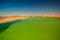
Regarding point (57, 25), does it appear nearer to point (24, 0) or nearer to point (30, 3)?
point (30, 3)

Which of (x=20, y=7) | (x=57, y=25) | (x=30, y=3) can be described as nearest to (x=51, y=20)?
(x=57, y=25)

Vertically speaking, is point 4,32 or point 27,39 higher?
point 4,32

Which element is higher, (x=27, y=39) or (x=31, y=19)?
(x=31, y=19)

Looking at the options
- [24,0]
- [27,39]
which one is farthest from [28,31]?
[24,0]

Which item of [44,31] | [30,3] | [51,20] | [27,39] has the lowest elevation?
[27,39]

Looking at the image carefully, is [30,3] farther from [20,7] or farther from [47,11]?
[47,11]

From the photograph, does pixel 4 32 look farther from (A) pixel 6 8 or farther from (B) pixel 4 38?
(A) pixel 6 8

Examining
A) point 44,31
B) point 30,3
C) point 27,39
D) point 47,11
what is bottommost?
point 27,39

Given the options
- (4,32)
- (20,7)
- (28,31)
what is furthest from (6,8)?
(28,31)
